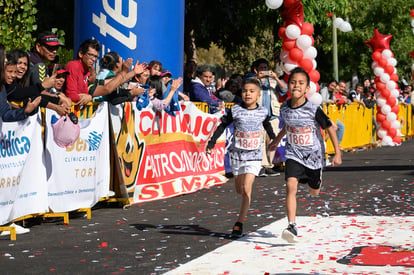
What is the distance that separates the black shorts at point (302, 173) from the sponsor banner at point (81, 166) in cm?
289

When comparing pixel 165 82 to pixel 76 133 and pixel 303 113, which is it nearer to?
pixel 76 133

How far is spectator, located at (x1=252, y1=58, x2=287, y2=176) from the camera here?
16984 mm

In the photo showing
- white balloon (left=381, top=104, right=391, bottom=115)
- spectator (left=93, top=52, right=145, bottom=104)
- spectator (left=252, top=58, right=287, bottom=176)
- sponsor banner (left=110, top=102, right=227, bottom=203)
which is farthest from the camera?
white balloon (left=381, top=104, right=391, bottom=115)

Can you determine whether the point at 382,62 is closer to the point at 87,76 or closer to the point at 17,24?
the point at 17,24

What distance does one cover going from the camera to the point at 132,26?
1605 cm

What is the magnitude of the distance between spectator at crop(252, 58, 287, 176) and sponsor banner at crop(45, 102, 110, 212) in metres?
5.59

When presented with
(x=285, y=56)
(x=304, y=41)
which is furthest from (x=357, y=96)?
(x=304, y=41)

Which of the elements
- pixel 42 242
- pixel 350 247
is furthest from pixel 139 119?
pixel 350 247

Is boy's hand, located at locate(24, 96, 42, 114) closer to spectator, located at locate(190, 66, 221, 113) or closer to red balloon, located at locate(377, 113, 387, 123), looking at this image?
spectator, located at locate(190, 66, 221, 113)

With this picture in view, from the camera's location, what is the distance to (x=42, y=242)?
9008 mm

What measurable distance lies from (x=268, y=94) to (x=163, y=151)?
13.3 ft

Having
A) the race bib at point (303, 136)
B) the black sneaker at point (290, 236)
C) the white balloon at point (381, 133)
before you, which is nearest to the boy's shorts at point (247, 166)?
the race bib at point (303, 136)

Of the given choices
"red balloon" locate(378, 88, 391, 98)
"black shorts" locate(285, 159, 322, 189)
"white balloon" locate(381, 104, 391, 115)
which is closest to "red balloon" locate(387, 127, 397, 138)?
"white balloon" locate(381, 104, 391, 115)

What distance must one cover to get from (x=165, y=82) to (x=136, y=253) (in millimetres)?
6115
